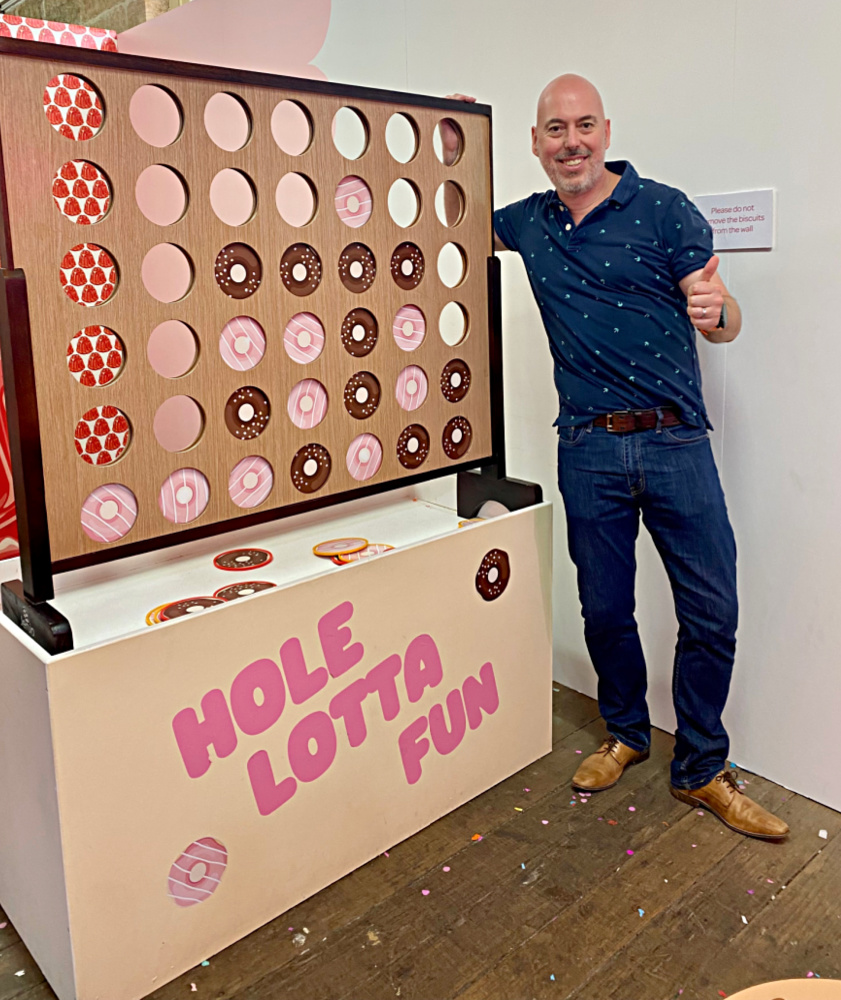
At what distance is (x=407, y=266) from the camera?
74.8 inches

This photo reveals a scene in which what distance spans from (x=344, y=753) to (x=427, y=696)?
238 millimetres

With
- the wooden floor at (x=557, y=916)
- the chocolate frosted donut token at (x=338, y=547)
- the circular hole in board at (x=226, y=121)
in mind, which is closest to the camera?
the wooden floor at (x=557, y=916)

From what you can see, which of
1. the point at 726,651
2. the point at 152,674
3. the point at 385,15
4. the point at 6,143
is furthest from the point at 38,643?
the point at 385,15

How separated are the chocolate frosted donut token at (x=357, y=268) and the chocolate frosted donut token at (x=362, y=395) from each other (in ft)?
0.57

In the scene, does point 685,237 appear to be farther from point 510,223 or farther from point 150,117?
point 150,117

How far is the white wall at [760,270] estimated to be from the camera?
191 cm

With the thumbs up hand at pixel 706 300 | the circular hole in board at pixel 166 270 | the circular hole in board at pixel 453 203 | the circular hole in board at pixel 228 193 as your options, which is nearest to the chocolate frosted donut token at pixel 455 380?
the circular hole in board at pixel 453 203

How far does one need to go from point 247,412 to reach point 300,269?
0.28 m

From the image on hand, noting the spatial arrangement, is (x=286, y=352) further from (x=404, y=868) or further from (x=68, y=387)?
(x=404, y=868)

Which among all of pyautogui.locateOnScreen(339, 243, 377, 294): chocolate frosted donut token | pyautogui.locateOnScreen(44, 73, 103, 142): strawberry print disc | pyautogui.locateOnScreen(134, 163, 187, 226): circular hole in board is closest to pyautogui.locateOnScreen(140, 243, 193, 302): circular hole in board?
pyautogui.locateOnScreen(134, 163, 187, 226): circular hole in board

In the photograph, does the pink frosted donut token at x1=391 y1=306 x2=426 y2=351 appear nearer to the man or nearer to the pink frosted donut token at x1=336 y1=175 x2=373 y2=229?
the pink frosted donut token at x1=336 y1=175 x2=373 y2=229

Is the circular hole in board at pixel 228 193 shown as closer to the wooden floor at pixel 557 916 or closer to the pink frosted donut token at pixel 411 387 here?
the pink frosted donut token at pixel 411 387

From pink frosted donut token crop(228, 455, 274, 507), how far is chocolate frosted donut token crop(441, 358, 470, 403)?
0.47 m

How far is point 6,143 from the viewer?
134 centimetres
